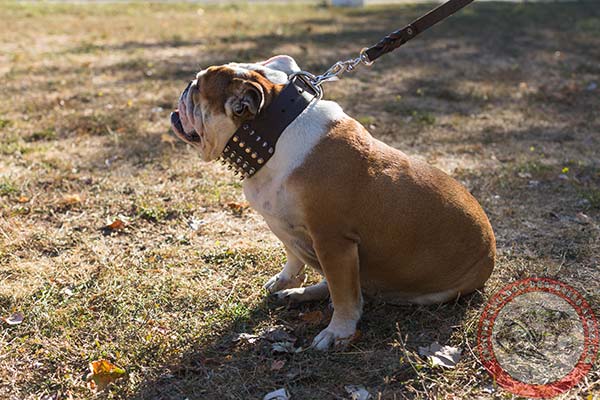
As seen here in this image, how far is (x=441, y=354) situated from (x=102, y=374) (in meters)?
1.74

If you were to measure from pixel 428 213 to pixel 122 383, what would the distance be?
1.82 metres

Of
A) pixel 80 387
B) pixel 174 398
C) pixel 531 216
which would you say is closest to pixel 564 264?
pixel 531 216

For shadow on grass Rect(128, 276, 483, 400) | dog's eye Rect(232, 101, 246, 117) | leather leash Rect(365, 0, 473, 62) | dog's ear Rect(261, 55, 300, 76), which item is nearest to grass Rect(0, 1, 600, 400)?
shadow on grass Rect(128, 276, 483, 400)

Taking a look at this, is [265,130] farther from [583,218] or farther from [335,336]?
[583,218]

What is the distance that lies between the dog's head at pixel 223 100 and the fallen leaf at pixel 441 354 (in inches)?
60.2

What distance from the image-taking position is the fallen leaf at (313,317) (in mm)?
3776

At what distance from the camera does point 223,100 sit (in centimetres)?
334

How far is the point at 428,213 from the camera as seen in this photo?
3516 millimetres

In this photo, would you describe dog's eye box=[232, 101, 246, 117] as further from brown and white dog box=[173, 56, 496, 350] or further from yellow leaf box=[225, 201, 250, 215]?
yellow leaf box=[225, 201, 250, 215]

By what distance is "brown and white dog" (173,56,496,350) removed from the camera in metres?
3.33

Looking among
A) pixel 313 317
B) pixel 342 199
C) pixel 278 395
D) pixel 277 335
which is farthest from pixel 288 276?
pixel 278 395

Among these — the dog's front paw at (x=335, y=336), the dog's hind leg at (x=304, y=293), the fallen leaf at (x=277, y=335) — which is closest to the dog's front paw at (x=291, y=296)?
the dog's hind leg at (x=304, y=293)

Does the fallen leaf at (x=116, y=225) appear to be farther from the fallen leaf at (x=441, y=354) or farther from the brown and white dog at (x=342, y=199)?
the fallen leaf at (x=441, y=354)

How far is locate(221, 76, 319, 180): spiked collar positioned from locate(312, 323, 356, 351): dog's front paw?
953 mm
